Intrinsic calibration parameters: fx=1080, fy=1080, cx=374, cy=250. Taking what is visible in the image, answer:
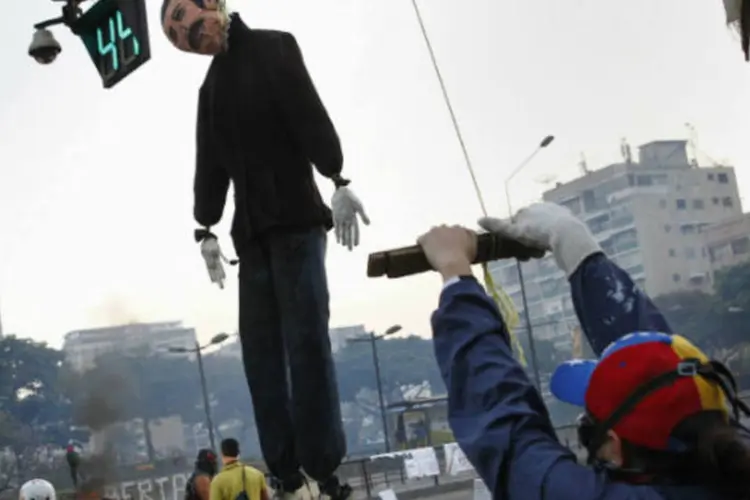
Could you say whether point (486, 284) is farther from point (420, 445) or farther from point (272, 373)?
point (420, 445)

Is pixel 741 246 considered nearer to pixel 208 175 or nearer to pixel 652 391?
pixel 208 175

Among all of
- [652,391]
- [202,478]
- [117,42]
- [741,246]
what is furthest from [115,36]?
[741,246]

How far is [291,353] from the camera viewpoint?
13.2ft

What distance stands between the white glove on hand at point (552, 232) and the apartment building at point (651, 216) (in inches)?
2730

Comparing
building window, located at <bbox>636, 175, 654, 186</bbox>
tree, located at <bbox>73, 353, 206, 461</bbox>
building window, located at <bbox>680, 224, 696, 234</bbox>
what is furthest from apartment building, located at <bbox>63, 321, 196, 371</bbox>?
building window, located at <bbox>680, 224, 696, 234</bbox>

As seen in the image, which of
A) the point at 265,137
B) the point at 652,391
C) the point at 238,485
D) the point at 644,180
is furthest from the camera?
the point at 644,180

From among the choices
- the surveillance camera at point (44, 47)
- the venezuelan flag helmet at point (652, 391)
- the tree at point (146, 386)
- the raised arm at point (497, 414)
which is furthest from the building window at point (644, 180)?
the venezuelan flag helmet at point (652, 391)

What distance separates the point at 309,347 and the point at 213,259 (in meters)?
0.55

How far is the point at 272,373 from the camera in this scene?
4.11 m

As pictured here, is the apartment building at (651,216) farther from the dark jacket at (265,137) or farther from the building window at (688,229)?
the dark jacket at (265,137)

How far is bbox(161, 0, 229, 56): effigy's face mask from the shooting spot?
157 inches

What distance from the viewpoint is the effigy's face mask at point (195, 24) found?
399cm

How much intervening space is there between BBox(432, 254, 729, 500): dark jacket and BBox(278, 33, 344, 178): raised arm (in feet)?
6.49

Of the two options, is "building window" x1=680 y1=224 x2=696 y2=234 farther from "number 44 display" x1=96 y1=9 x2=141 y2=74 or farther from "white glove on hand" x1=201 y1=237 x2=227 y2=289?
"white glove on hand" x1=201 y1=237 x2=227 y2=289
